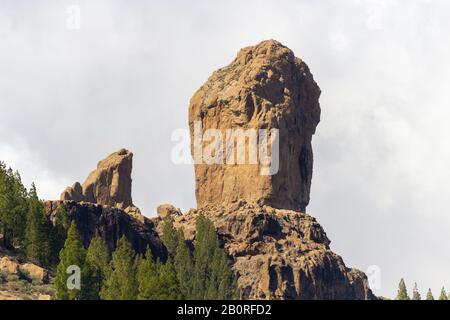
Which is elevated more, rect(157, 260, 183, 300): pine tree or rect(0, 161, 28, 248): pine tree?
rect(0, 161, 28, 248): pine tree

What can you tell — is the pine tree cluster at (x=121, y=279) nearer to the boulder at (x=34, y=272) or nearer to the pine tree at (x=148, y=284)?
the pine tree at (x=148, y=284)

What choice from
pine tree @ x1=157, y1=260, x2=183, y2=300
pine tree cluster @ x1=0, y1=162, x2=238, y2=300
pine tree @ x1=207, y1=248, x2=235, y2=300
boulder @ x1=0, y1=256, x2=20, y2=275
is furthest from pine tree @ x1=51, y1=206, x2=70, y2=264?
pine tree @ x1=157, y1=260, x2=183, y2=300

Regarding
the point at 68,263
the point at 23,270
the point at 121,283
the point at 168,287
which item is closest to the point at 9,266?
the point at 23,270

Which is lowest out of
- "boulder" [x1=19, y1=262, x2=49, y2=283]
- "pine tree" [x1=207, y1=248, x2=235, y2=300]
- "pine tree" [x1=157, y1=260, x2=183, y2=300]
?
"pine tree" [x1=157, y1=260, x2=183, y2=300]

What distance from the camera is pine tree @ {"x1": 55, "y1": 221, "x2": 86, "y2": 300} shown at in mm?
149875

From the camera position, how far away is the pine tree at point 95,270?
154500 millimetres

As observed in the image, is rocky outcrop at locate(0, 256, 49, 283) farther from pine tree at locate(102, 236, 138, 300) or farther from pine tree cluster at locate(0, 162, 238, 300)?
pine tree at locate(102, 236, 138, 300)

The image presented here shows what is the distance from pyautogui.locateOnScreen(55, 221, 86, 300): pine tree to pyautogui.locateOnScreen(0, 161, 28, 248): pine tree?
28.8 ft

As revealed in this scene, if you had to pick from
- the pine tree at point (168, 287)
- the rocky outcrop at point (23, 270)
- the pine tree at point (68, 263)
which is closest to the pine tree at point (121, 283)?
the pine tree at point (168, 287)
